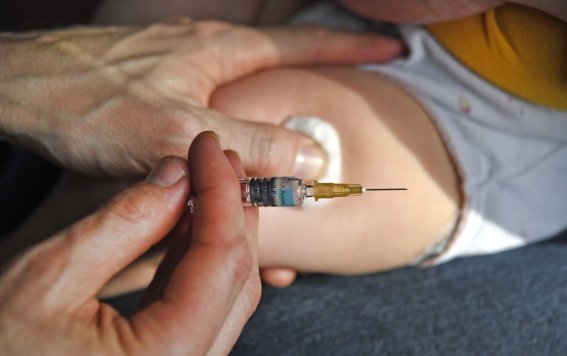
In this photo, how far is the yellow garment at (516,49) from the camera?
84 centimetres

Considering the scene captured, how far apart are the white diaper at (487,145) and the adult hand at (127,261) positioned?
49 cm

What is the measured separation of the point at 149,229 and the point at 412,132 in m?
0.52

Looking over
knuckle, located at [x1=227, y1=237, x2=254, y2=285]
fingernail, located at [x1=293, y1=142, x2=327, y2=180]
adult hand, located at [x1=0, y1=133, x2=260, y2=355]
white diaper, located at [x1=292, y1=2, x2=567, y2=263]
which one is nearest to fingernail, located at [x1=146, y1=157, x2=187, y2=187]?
adult hand, located at [x1=0, y1=133, x2=260, y2=355]

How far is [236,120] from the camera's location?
2.89 ft

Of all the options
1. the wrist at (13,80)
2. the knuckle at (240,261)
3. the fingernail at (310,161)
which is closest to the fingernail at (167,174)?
the knuckle at (240,261)

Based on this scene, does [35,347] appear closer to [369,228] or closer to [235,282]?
[235,282]

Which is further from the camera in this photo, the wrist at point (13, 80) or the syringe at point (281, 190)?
the wrist at point (13, 80)

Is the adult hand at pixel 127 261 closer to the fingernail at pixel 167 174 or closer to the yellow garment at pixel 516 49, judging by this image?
the fingernail at pixel 167 174

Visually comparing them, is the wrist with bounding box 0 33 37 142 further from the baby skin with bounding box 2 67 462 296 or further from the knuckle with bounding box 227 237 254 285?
the knuckle with bounding box 227 237 254 285

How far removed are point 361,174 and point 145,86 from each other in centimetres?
37

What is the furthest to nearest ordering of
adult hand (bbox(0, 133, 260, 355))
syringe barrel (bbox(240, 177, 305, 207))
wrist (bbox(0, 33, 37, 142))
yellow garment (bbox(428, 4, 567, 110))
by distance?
wrist (bbox(0, 33, 37, 142)), yellow garment (bbox(428, 4, 567, 110)), syringe barrel (bbox(240, 177, 305, 207)), adult hand (bbox(0, 133, 260, 355))

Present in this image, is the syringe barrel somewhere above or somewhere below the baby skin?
above

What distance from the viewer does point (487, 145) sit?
103 cm

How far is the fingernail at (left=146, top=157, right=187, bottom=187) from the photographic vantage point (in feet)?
2.22
